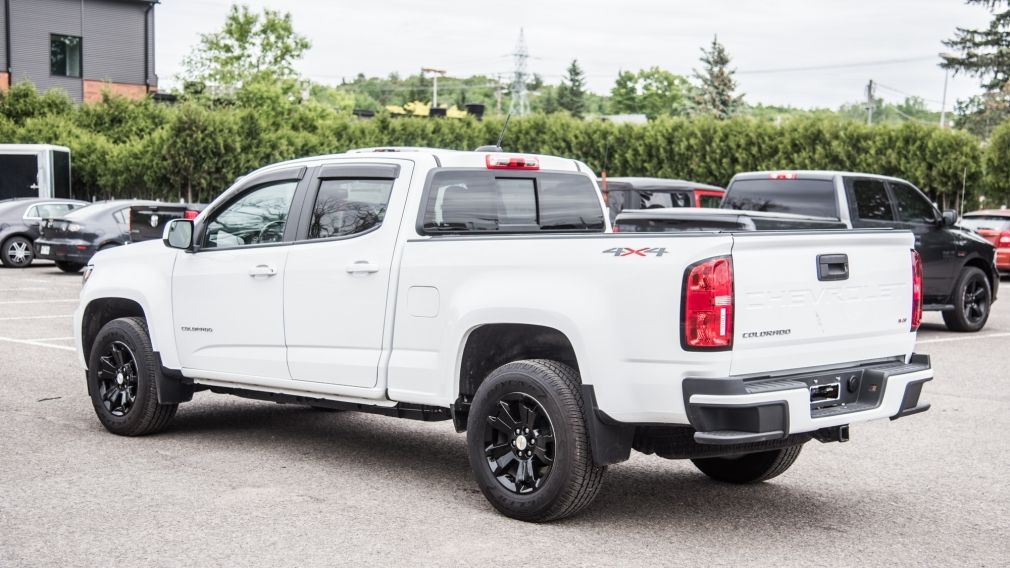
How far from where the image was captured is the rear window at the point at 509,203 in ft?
21.9

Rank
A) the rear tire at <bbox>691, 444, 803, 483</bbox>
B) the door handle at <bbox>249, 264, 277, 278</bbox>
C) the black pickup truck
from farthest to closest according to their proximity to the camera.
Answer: the black pickup truck, the door handle at <bbox>249, 264, 277, 278</bbox>, the rear tire at <bbox>691, 444, 803, 483</bbox>

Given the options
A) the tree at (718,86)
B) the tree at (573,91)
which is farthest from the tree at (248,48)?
the tree at (573,91)

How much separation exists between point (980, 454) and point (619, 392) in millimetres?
3560

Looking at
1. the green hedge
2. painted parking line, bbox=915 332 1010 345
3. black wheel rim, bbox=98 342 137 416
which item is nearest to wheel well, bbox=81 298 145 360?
black wheel rim, bbox=98 342 137 416

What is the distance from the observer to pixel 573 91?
125m

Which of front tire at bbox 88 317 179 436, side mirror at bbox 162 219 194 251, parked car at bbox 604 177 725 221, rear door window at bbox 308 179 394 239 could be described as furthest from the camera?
parked car at bbox 604 177 725 221

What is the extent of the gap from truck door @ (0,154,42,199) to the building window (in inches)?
744

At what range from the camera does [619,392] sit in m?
5.36

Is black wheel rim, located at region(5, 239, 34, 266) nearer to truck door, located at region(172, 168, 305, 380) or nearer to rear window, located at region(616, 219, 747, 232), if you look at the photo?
rear window, located at region(616, 219, 747, 232)

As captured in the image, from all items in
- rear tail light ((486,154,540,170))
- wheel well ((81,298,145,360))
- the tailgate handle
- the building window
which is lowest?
wheel well ((81,298,145,360))

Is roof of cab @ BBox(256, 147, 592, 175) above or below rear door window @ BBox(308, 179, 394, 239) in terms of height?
above

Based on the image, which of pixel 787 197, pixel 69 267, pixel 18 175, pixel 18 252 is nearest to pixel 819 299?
pixel 787 197

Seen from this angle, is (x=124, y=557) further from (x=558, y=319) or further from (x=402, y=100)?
(x=402, y=100)

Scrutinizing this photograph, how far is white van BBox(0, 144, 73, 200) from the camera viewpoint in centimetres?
3366
